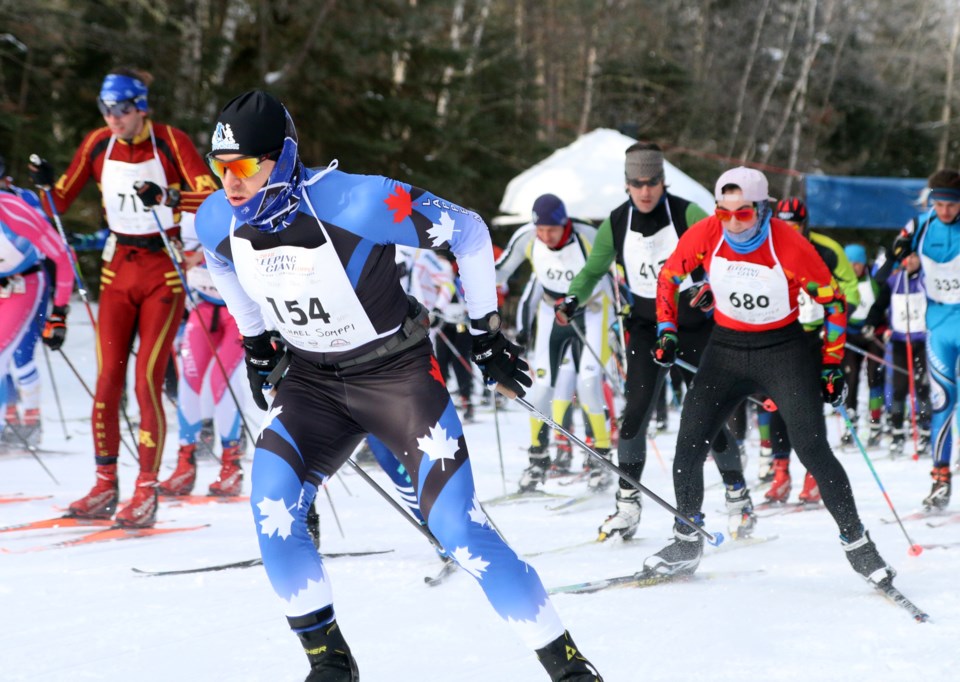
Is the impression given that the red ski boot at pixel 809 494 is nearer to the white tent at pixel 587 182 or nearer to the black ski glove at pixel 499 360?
the black ski glove at pixel 499 360

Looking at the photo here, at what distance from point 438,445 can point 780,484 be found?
4.51 m

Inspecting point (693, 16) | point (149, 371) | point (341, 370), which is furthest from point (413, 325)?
point (693, 16)

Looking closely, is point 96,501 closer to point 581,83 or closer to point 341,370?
point 341,370

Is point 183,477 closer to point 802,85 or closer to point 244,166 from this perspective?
point 244,166

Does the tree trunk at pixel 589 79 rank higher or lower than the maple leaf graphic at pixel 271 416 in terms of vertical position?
higher

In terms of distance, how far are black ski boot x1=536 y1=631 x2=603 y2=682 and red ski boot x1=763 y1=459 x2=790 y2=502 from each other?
14.5 feet

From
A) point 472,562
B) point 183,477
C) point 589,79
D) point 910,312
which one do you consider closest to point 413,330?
point 472,562

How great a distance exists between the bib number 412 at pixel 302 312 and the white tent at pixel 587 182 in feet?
41.5

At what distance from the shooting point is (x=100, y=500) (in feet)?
19.3

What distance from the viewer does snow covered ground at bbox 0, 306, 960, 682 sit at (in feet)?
11.8

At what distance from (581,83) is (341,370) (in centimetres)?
2906

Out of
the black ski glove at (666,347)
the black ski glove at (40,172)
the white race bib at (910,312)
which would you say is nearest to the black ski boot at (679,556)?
the black ski glove at (666,347)

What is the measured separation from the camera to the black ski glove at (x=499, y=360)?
341 centimetres

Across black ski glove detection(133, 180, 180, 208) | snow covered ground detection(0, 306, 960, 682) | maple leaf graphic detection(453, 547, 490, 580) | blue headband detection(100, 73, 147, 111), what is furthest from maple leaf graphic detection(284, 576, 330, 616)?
blue headband detection(100, 73, 147, 111)
